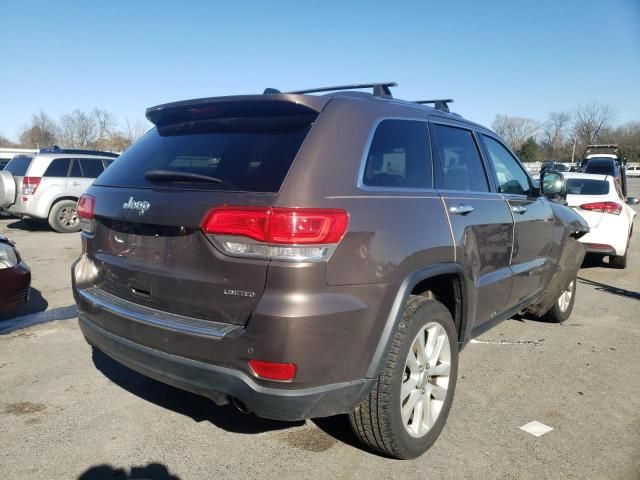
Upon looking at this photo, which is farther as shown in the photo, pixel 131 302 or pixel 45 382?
pixel 45 382

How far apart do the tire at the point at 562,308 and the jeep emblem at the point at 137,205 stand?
4.20 metres

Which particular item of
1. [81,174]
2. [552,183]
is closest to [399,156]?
[552,183]

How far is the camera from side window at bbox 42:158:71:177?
11656mm

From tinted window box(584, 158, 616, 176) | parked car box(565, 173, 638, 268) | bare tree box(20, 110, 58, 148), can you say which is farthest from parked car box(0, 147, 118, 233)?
bare tree box(20, 110, 58, 148)

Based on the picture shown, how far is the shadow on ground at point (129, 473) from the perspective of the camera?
99.0 inches

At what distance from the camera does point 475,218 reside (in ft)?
10.6

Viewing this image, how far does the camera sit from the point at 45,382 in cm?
356

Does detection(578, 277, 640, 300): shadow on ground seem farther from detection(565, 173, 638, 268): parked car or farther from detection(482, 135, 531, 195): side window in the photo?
detection(482, 135, 531, 195): side window

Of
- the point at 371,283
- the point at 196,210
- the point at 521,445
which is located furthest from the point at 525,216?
the point at 196,210

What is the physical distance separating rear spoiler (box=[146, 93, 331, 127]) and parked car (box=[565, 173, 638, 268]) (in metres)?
6.52

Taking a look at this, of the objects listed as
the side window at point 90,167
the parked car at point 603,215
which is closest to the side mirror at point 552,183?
the parked car at point 603,215

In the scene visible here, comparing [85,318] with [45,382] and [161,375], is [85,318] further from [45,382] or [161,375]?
[45,382]

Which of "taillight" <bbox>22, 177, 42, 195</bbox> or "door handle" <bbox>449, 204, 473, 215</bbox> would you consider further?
"taillight" <bbox>22, 177, 42, 195</bbox>

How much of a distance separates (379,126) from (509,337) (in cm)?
306
